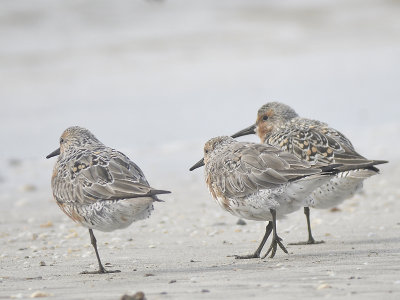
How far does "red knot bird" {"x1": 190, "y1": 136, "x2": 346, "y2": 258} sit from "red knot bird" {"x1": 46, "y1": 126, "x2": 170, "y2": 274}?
0.76m

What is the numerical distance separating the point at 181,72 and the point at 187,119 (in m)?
4.98

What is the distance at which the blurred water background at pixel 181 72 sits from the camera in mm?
14836

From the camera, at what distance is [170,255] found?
7793mm

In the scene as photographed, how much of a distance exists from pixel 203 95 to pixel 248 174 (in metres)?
11.2

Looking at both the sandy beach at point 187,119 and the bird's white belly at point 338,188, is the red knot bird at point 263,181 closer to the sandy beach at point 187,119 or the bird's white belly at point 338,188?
the sandy beach at point 187,119

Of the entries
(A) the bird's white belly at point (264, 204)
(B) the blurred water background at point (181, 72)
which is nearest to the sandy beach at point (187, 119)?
(B) the blurred water background at point (181, 72)

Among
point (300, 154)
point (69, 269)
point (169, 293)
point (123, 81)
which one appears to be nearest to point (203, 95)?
point (123, 81)

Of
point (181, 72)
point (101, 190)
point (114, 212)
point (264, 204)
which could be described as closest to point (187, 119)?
point (181, 72)

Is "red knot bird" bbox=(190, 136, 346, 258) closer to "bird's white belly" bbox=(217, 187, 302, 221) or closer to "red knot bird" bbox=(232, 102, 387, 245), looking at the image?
"bird's white belly" bbox=(217, 187, 302, 221)

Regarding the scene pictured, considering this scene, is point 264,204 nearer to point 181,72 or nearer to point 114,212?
point 114,212

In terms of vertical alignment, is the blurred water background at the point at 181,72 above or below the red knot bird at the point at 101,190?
above

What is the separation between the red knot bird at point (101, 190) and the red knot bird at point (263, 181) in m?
0.76

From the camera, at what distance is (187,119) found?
A: 16172 mm

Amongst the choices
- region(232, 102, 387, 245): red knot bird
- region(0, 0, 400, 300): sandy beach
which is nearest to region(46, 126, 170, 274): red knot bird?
region(0, 0, 400, 300): sandy beach
